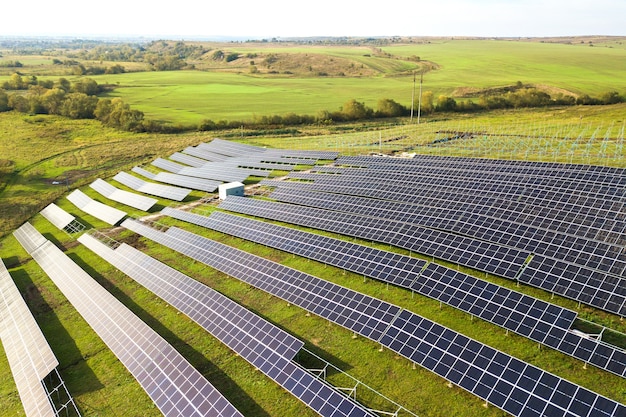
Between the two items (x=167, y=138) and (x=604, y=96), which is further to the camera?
(x=604, y=96)

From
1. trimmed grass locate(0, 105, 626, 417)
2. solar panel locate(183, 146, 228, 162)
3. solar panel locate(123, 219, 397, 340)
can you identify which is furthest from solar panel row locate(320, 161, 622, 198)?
solar panel locate(183, 146, 228, 162)

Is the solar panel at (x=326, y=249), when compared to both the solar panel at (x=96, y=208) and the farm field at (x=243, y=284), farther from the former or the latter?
the solar panel at (x=96, y=208)

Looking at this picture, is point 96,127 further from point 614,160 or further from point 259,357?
point 614,160

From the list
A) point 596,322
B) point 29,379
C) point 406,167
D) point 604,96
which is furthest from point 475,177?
point 604,96

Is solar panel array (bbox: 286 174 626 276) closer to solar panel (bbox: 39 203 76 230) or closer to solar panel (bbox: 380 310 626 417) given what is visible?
solar panel (bbox: 380 310 626 417)

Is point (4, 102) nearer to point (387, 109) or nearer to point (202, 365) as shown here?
point (387, 109)

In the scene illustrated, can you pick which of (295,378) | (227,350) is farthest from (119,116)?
(295,378)

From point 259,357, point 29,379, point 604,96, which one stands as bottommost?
point 29,379
